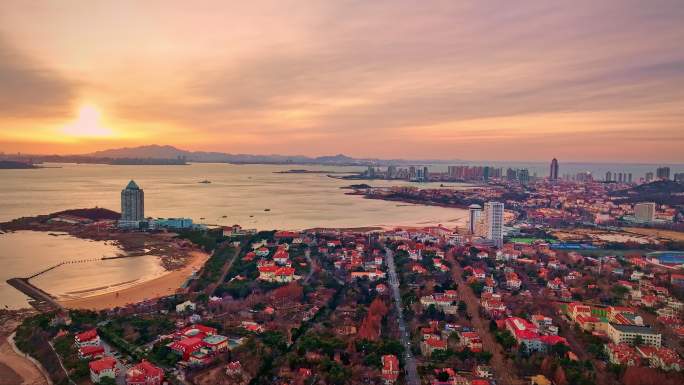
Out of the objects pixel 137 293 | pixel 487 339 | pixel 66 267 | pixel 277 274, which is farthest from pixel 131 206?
pixel 487 339

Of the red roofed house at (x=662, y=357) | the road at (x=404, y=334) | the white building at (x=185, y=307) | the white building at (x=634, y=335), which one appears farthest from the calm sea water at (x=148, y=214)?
the red roofed house at (x=662, y=357)

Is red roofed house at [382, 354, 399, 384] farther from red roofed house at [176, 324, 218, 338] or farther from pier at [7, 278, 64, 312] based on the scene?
pier at [7, 278, 64, 312]

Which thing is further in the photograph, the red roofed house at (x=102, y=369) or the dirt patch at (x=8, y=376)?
the dirt patch at (x=8, y=376)

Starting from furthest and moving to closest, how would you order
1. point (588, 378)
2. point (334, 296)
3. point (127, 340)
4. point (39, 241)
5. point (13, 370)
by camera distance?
point (39, 241)
point (334, 296)
point (127, 340)
point (13, 370)
point (588, 378)

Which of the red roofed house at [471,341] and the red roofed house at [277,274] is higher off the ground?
the red roofed house at [277,274]

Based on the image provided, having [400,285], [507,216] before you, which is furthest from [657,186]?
[400,285]

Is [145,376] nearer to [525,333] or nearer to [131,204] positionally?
[525,333]

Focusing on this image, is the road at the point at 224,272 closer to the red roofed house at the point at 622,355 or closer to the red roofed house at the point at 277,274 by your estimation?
the red roofed house at the point at 277,274

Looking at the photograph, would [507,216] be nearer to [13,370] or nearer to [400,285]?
[400,285]
